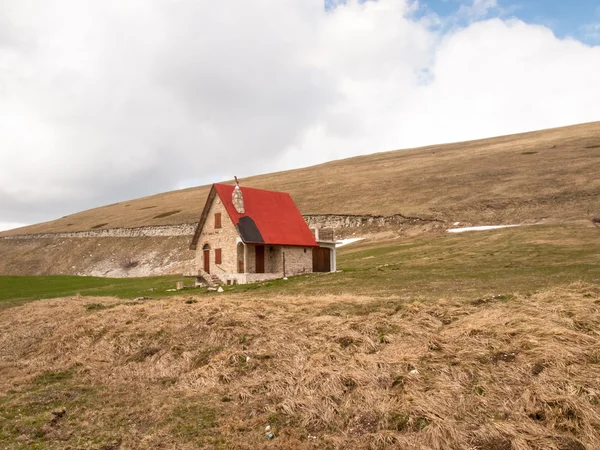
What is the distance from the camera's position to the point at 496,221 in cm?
6400

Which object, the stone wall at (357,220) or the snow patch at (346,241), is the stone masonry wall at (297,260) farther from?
the stone wall at (357,220)

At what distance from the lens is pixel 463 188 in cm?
8244

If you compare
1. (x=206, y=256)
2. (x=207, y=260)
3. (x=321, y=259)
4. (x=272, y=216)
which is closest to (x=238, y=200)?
(x=272, y=216)

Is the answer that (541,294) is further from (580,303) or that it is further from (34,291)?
(34,291)

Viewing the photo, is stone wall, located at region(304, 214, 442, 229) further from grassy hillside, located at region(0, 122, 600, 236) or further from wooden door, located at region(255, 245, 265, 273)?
wooden door, located at region(255, 245, 265, 273)

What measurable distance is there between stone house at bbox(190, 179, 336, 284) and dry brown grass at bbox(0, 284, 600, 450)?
21469 mm

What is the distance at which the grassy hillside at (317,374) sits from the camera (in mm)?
10164

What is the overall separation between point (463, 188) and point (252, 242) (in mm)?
50827

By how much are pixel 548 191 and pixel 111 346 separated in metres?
66.8

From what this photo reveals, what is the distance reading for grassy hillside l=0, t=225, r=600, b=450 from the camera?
1016 cm

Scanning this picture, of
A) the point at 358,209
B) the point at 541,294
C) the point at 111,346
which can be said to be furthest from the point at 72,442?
the point at 358,209

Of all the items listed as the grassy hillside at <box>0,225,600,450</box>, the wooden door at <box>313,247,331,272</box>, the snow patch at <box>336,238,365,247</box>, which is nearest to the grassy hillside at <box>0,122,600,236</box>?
the snow patch at <box>336,238,365,247</box>

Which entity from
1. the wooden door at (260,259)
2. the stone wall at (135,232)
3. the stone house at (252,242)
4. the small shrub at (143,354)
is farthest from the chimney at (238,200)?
the stone wall at (135,232)

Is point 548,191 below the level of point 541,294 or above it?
above
